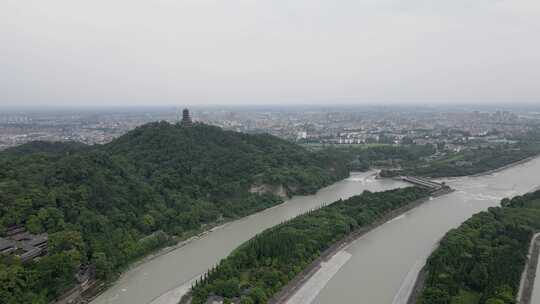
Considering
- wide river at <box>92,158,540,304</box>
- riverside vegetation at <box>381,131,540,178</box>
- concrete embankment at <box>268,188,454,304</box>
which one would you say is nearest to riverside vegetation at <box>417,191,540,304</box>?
wide river at <box>92,158,540,304</box>

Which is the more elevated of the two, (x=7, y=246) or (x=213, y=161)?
(x=213, y=161)

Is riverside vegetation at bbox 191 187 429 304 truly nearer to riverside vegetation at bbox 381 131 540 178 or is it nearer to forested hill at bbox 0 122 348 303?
forested hill at bbox 0 122 348 303

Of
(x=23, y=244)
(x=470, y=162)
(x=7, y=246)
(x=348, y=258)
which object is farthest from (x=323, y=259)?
(x=470, y=162)

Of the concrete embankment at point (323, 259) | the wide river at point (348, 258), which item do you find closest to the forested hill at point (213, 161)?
the wide river at point (348, 258)

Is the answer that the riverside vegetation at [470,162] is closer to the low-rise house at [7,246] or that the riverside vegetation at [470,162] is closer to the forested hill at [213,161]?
the forested hill at [213,161]

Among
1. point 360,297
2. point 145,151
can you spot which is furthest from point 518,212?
point 145,151

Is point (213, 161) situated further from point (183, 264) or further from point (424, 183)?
point (424, 183)

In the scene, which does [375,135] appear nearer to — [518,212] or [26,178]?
[518,212]
